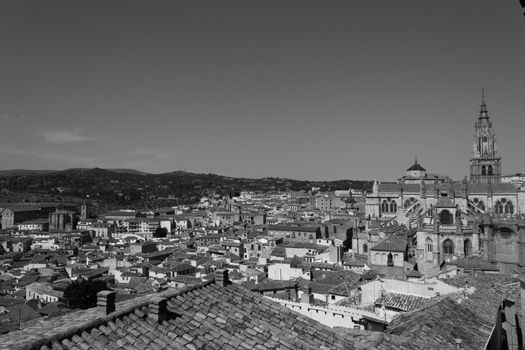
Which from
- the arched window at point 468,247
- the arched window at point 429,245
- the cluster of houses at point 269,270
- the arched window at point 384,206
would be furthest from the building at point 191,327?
the arched window at point 384,206

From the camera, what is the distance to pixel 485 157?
80.7 metres

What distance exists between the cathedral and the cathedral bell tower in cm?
2418

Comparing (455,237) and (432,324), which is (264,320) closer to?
(432,324)

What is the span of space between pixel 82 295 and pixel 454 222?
3654 centimetres

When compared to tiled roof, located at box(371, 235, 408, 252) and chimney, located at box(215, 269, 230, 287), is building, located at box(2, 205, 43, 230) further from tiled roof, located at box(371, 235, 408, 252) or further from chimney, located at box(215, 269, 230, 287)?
chimney, located at box(215, 269, 230, 287)

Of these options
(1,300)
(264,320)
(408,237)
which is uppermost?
(264,320)

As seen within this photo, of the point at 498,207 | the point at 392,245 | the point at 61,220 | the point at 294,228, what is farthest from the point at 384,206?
the point at 61,220

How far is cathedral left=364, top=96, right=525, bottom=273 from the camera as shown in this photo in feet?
127

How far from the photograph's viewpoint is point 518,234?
124ft

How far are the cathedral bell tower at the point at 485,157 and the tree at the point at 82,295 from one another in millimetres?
71101

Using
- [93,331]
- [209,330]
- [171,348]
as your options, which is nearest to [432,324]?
[209,330]

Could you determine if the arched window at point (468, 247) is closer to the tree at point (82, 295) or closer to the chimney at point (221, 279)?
the tree at point (82, 295)

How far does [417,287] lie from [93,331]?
608 inches

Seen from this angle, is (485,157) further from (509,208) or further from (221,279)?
(221,279)
